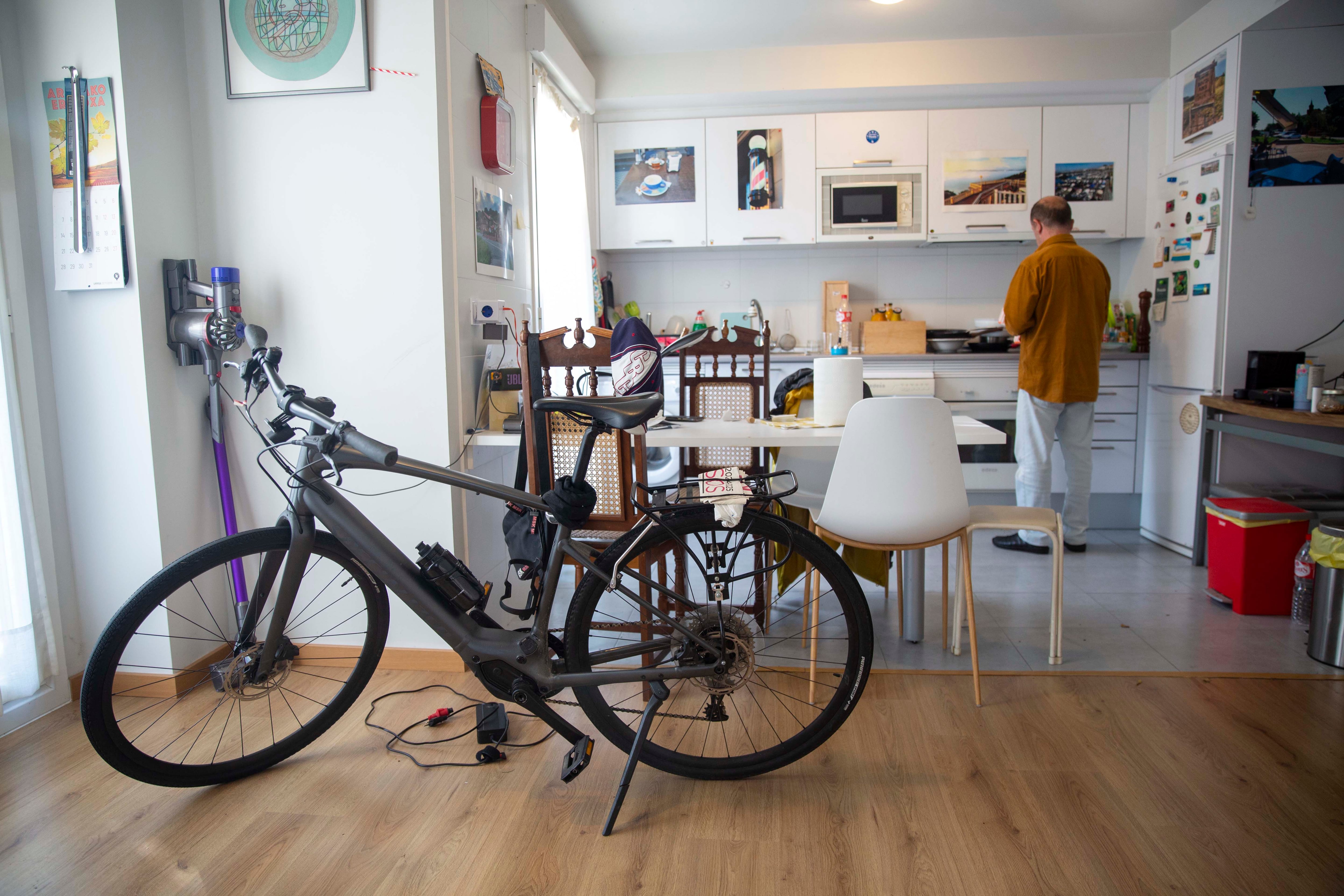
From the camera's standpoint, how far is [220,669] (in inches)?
68.1

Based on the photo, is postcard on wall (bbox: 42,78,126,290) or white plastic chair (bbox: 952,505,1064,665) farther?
white plastic chair (bbox: 952,505,1064,665)

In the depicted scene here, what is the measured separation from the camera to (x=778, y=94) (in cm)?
434

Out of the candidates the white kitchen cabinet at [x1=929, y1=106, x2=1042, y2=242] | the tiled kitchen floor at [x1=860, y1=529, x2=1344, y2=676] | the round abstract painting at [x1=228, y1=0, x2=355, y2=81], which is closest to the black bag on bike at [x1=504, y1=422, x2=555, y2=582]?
the tiled kitchen floor at [x1=860, y1=529, x2=1344, y2=676]

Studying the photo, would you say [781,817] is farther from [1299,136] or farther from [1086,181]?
[1086,181]

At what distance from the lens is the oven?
427cm

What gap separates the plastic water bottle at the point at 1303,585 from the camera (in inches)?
101

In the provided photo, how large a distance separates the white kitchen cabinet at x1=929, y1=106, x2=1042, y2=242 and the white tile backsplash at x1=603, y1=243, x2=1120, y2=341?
13.1 inches

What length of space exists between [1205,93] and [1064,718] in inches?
122

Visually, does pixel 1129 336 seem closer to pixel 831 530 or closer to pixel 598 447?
pixel 831 530

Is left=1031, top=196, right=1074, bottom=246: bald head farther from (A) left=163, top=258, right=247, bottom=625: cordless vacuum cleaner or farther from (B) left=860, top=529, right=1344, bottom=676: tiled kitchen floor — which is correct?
(A) left=163, top=258, right=247, bottom=625: cordless vacuum cleaner

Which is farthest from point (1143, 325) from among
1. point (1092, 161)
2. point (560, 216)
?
point (560, 216)

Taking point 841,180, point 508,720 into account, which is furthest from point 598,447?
point 841,180

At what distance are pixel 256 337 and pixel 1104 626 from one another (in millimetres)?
2710

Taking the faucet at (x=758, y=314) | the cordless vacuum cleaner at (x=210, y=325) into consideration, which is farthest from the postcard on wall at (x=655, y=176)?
the cordless vacuum cleaner at (x=210, y=325)
